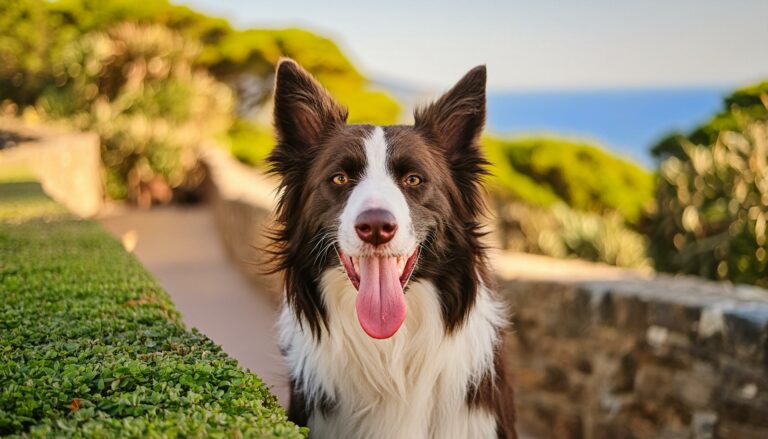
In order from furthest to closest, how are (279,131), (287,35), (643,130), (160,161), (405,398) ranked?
(643,130) < (287,35) < (160,161) < (279,131) < (405,398)

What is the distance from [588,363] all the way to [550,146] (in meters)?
16.1

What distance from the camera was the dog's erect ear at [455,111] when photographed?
350 centimetres

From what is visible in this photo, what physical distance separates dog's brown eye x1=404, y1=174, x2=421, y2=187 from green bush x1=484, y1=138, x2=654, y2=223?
16.2 m

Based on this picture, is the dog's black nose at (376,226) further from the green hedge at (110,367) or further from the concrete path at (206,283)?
the concrete path at (206,283)

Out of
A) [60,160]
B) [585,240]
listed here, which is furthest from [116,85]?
[585,240]

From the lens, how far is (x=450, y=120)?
352 cm

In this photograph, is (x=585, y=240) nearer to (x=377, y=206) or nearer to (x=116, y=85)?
(x=377, y=206)

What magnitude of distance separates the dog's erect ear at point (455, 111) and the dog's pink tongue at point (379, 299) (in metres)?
0.74

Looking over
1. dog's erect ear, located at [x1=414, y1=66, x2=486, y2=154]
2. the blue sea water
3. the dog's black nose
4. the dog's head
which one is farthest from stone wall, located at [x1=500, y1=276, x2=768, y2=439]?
the blue sea water

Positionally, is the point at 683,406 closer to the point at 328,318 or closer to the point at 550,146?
the point at 328,318

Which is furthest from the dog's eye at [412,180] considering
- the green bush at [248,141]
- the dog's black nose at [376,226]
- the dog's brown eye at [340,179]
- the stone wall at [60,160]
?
the green bush at [248,141]

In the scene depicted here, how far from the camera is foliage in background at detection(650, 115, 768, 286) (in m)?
8.02

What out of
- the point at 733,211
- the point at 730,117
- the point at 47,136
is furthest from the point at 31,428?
the point at 47,136

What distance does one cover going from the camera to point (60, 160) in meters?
12.4
